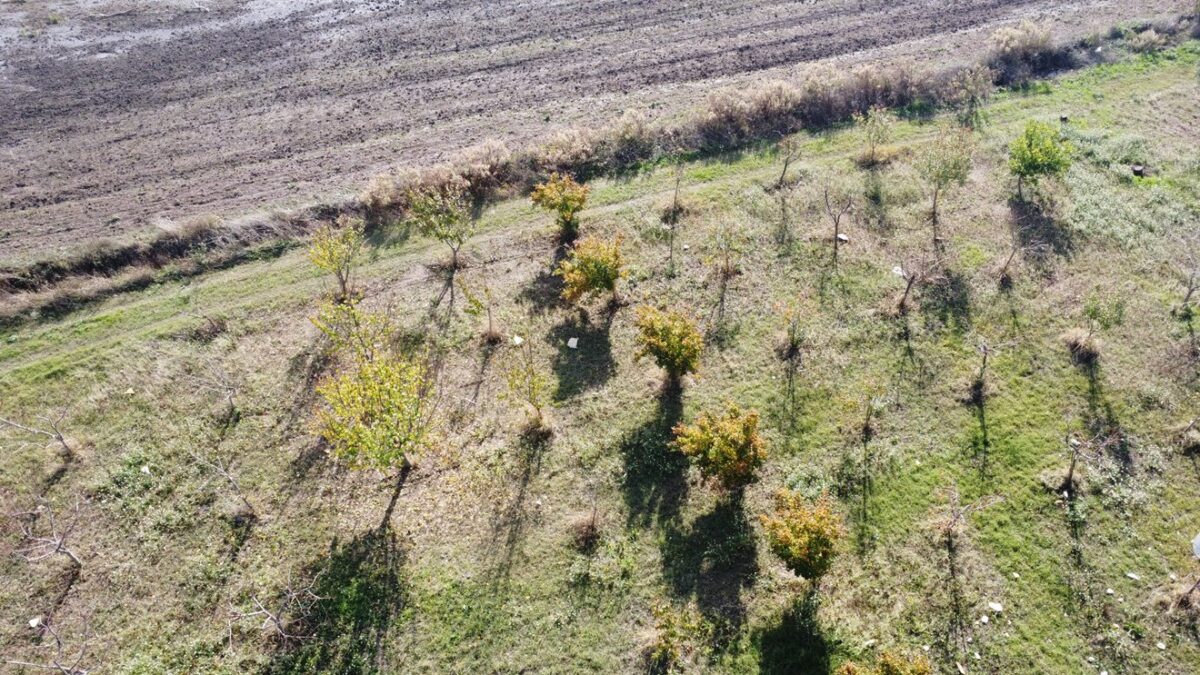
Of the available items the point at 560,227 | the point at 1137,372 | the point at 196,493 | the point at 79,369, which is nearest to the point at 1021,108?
the point at 1137,372

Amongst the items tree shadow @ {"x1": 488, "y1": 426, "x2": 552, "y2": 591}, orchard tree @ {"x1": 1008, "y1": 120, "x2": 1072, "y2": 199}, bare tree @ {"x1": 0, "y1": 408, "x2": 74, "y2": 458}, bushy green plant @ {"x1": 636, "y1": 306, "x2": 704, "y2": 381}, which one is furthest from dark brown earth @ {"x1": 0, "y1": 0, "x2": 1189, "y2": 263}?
tree shadow @ {"x1": 488, "y1": 426, "x2": 552, "y2": 591}

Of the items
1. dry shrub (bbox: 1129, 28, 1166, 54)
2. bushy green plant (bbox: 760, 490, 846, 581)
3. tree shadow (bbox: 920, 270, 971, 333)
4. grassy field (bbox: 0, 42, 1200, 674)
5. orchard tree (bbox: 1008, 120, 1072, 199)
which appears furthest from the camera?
dry shrub (bbox: 1129, 28, 1166, 54)

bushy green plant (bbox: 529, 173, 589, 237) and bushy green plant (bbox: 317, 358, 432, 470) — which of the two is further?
bushy green plant (bbox: 529, 173, 589, 237)

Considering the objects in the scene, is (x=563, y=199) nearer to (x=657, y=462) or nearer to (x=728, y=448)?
(x=657, y=462)

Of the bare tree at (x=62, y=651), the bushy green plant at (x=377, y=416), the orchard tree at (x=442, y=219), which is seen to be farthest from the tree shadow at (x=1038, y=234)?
the bare tree at (x=62, y=651)

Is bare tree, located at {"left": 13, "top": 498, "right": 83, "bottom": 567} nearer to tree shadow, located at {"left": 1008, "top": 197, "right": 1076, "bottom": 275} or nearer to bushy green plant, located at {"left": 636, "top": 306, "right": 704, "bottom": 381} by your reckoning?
bushy green plant, located at {"left": 636, "top": 306, "right": 704, "bottom": 381}
